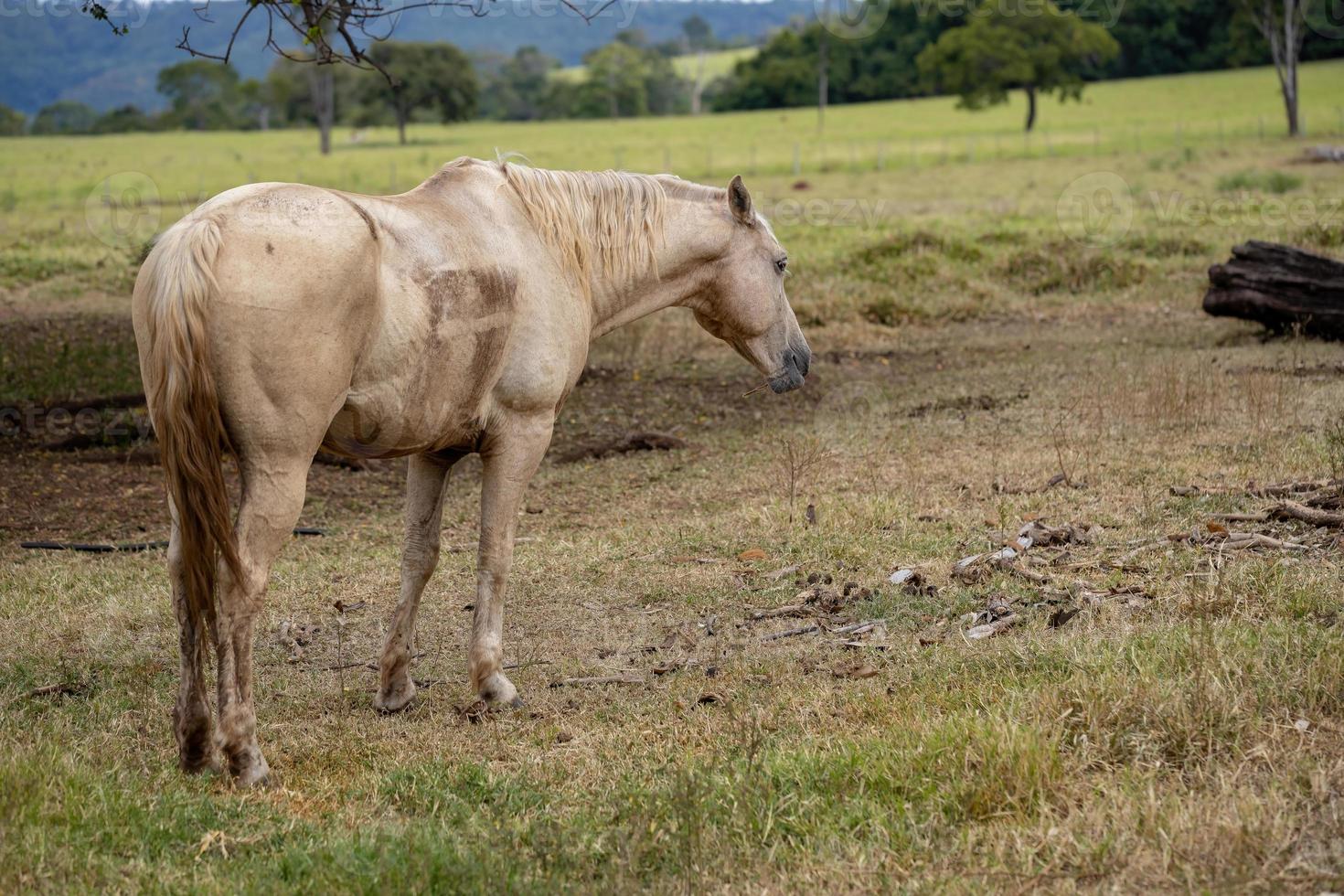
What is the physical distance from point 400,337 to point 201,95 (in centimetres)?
9754

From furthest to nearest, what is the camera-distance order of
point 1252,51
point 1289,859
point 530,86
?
point 530,86, point 1252,51, point 1289,859

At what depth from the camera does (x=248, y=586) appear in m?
4.33

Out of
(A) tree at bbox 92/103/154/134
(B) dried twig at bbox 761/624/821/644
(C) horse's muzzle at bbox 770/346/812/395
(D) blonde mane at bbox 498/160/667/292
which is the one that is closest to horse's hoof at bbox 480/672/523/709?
(B) dried twig at bbox 761/624/821/644

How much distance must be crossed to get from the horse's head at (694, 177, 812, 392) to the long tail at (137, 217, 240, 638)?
8.33 ft

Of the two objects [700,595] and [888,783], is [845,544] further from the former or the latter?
[888,783]

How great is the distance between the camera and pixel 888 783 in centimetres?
407

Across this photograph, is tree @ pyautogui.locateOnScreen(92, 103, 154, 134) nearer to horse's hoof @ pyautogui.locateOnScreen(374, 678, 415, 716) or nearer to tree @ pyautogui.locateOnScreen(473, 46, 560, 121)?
tree @ pyautogui.locateOnScreen(473, 46, 560, 121)

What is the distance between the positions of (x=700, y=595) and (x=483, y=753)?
6.86ft

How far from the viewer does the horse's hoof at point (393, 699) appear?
5.48 metres

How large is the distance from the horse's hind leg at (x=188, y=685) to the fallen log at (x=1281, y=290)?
36.9 ft

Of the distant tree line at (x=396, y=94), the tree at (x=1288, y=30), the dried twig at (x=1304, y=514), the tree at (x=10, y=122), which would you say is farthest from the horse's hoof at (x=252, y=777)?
the tree at (x=10, y=122)

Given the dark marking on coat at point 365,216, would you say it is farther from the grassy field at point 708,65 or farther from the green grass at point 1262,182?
the grassy field at point 708,65

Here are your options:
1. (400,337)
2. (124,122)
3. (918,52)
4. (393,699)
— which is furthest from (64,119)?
(400,337)

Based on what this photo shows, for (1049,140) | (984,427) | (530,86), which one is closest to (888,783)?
(984,427)
